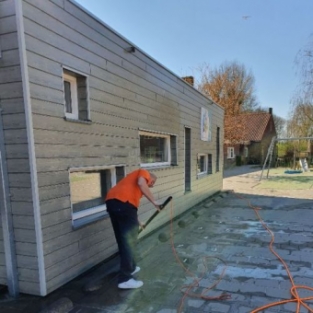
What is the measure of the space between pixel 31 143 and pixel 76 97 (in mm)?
1028

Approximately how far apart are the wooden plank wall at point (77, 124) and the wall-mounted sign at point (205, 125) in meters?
3.22

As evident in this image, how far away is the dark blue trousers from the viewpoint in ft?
9.75

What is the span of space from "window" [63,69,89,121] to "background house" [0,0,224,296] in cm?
1

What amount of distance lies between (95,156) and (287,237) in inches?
149

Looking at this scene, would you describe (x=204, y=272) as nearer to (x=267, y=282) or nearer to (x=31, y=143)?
(x=267, y=282)

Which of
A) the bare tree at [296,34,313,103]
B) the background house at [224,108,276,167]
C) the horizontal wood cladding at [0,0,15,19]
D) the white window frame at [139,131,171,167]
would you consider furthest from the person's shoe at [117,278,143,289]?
the background house at [224,108,276,167]

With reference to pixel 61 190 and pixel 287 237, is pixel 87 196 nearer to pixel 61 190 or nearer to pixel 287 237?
pixel 61 190

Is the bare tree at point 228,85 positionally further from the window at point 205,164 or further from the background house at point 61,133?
the background house at point 61,133

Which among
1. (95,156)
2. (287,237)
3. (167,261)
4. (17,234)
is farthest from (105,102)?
(287,237)

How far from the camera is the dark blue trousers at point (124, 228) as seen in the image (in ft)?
9.75

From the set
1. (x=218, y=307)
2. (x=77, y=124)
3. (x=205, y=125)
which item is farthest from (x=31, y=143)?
(x=205, y=125)

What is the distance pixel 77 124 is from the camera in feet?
10.4

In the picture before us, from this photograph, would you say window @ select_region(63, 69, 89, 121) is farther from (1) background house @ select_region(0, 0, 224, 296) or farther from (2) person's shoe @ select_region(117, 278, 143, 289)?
(2) person's shoe @ select_region(117, 278, 143, 289)

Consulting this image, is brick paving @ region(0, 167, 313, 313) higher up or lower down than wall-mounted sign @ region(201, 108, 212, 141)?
lower down
